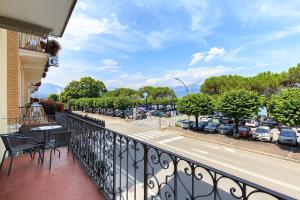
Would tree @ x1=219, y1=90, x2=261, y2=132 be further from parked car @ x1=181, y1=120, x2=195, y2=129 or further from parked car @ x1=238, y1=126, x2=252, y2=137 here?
parked car @ x1=181, y1=120, x2=195, y2=129

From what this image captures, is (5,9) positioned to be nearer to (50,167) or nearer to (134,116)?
(50,167)

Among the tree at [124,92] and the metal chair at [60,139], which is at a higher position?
the tree at [124,92]

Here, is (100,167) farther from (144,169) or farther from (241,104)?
(241,104)

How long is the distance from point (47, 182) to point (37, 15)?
2.89m

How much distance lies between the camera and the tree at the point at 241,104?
19625 millimetres

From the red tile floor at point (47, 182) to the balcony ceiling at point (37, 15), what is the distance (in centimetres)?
271

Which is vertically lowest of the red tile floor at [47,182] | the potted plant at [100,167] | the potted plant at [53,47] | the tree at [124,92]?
the red tile floor at [47,182]

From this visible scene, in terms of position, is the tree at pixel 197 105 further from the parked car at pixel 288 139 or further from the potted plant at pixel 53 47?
the potted plant at pixel 53 47

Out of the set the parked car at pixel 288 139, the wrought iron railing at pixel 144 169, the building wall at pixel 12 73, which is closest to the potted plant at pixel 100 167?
the wrought iron railing at pixel 144 169

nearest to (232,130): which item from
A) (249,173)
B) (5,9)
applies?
(249,173)

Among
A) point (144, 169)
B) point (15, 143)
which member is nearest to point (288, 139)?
point (144, 169)

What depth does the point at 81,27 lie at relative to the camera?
523 centimetres

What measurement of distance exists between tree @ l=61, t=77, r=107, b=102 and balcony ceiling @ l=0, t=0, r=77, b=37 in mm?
62487

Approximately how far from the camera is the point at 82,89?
63.8 meters
